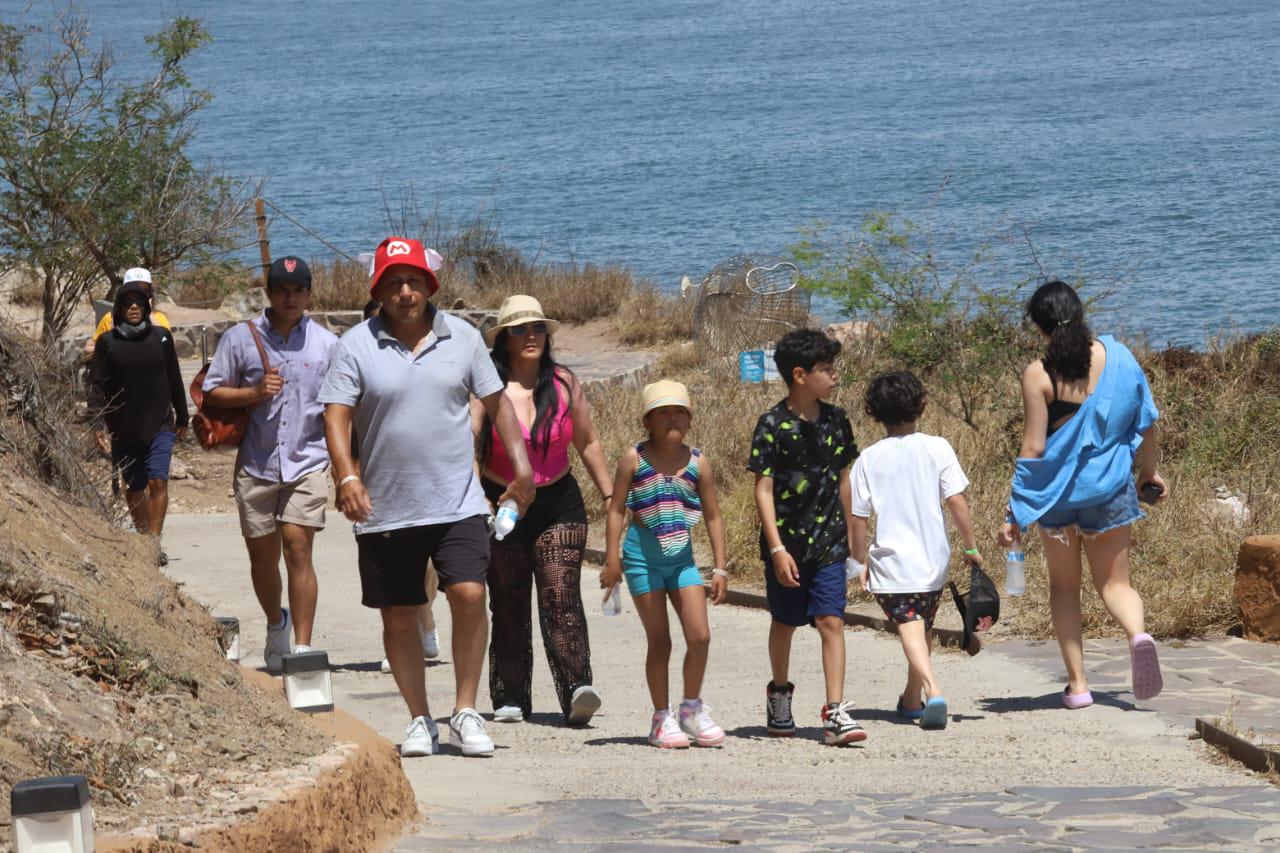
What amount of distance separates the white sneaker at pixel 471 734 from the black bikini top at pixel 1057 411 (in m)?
2.70

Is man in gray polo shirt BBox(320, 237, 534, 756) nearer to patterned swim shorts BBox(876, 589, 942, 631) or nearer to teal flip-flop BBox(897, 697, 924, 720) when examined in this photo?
patterned swim shorts BBox(876, 589, 942, 631)

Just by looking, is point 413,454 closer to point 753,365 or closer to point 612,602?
point 612,602

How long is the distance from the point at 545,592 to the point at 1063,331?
2.43 m

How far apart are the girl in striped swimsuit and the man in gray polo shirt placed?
0.67 m

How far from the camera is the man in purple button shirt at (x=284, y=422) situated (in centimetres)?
807

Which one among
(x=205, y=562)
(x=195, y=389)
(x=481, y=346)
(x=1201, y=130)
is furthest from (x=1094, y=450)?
(x=1201, y=130)

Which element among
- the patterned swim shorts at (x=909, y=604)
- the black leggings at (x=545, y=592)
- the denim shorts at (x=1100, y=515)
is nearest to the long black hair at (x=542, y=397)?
the black leggings at (x=545, y=592)

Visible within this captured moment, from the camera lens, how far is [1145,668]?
7066mm

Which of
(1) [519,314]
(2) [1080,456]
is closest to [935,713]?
(2) [1080,456]

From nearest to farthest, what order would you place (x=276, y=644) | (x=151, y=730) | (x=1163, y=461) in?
1. (x=151, y=730)
2. (x=276, y=644)
3. (x=1163, y=461)

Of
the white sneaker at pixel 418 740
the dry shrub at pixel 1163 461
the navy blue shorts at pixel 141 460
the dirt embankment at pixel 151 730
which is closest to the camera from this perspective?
the dirt embankment at pixel 151 730

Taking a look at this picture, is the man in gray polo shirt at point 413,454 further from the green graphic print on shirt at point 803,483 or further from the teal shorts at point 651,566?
the green graphic print on shirt at point 803,483

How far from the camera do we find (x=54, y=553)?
6.29 m

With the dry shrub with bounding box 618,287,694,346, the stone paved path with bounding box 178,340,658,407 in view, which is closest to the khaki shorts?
the stone paved path with bounding box 178,340,658,407
